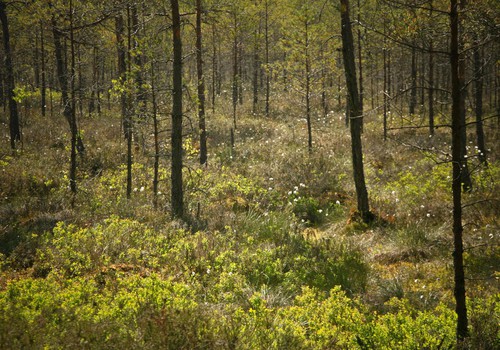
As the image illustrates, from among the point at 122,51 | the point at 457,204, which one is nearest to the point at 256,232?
the point at 457,204

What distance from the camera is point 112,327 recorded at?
4.10 m

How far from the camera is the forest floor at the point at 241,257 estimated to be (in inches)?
169

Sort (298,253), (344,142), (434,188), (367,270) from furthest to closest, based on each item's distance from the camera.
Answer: (344,142)
(434,188)
(298,253)
(367,270)

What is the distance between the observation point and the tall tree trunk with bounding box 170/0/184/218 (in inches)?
380

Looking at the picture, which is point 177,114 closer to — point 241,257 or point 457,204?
point 241,257

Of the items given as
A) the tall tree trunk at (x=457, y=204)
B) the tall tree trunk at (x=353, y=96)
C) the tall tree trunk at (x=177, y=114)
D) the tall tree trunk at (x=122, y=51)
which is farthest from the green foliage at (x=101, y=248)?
the tall tree trunk at (x=353, y=96)

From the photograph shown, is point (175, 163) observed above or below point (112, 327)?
above

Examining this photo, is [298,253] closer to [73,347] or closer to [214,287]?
[214,287]

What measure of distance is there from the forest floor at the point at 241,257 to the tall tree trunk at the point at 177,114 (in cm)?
40

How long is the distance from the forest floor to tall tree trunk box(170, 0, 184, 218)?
40 centimetres

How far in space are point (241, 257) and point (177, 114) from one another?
4.21 m

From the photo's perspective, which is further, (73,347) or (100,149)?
(100,149)

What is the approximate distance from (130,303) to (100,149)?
1381cm

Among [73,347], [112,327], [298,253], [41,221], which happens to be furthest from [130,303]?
[41,221]
